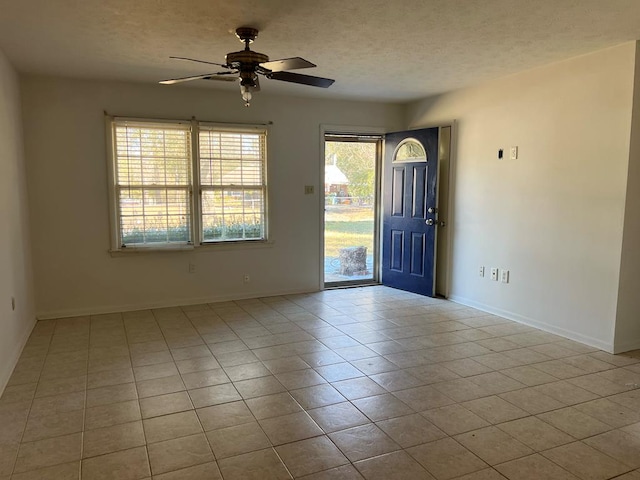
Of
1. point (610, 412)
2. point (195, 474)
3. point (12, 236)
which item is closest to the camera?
point (195, 474)

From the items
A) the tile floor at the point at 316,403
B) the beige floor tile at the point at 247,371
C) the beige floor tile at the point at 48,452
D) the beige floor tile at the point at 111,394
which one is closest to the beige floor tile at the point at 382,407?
the tile floor at the point at 316,403

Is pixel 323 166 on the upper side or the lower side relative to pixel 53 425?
upper

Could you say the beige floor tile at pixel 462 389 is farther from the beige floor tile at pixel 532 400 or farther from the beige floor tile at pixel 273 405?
the beige floor tile at pixel 273 405

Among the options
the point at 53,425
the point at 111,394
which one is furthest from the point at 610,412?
the point at 53,425

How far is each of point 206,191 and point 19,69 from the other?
204cm

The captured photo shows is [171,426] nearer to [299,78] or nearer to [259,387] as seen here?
[259,387]

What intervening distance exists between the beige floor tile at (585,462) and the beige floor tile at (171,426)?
1.88 meters

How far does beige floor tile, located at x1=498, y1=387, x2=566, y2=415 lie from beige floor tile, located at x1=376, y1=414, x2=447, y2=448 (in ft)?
2.15

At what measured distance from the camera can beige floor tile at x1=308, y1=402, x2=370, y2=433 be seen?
262cm

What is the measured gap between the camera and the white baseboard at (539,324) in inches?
152

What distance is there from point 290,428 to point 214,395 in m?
0.65

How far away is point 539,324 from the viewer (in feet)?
14.4

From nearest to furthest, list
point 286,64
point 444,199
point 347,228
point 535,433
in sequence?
point 535,433 < point 286,64 < point 444,199 < point 347,228

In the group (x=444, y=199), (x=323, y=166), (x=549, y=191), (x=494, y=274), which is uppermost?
(x=323, y=166)
